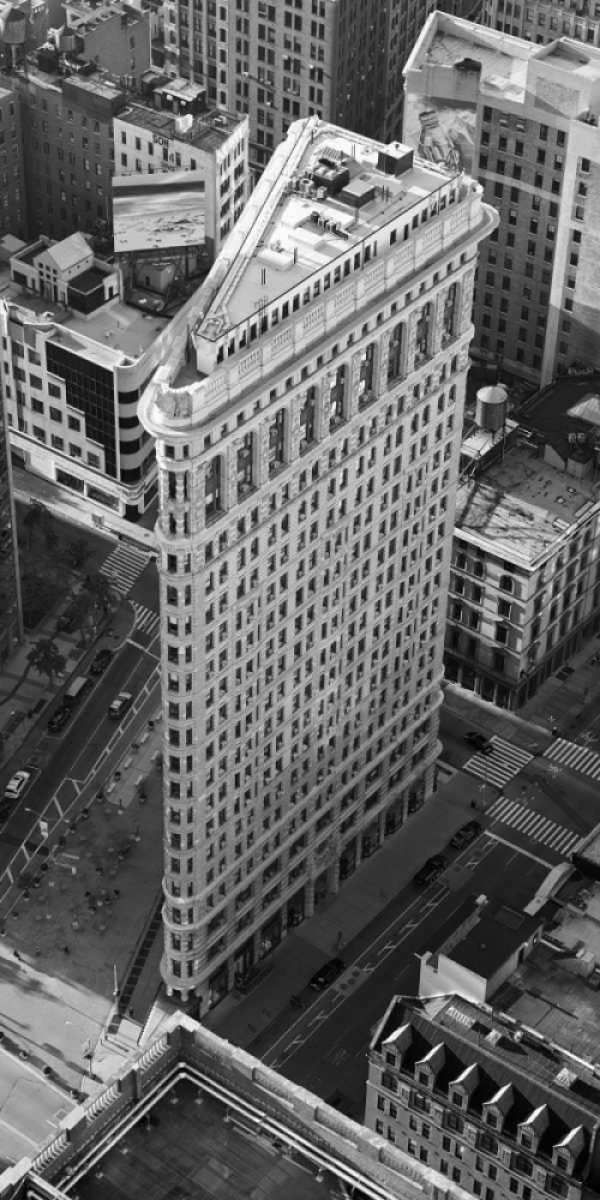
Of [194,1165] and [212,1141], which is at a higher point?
[212,1141]

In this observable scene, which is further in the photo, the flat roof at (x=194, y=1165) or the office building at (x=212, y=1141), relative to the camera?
the flat roof at (x=194, y=1165)

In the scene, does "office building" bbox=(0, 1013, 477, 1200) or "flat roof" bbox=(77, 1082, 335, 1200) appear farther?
"flat roof" bbox=(77, 1082, 335, 1200)

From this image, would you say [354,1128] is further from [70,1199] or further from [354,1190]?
[70,1199]

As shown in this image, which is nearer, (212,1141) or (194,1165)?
(194,1165)

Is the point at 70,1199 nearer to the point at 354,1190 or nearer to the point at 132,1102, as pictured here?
the point at 132,1102

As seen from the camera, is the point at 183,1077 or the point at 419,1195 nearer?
the point at 419,1195

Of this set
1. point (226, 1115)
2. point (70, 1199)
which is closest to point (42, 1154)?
point (70, 1199)
